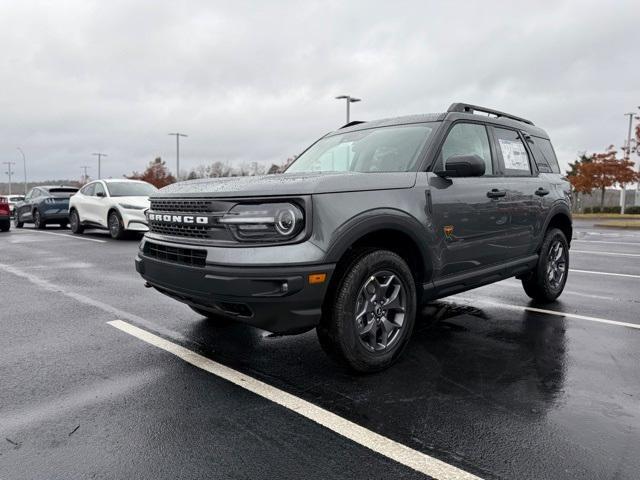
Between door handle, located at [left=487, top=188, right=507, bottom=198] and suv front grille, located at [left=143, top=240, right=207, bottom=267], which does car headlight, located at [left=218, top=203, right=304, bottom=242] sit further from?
door handle, located at [left=487, top=188, right=507, bottom=198]

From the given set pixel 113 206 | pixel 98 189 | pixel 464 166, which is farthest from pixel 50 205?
pixel 464 166

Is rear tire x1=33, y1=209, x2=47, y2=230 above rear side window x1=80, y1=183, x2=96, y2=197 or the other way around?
the other way around

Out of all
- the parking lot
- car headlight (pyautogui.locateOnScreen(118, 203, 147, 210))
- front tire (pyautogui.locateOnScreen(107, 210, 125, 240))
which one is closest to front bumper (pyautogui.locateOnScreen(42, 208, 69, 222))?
front tire (pyautogui.locateOnScreen(107, 210, 125, 240))

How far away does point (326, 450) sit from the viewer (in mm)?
2445

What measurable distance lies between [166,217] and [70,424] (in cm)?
157

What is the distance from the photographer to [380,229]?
3.37m

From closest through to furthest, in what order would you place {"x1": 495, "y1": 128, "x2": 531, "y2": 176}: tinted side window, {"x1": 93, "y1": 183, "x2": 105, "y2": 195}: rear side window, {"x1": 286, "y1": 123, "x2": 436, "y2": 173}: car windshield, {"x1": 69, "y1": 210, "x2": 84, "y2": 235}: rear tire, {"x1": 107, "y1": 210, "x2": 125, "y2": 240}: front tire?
{"x1": 286, "y1": 123, "x2": 436, "y2": 173}: car windshield
{"x1": 495, "y1": 128, "x2": 531, "y2": 176}: tinted side window
{"x1": 107, "y1": 210, "x2": 125, "y2": 240}: front tire
{"x1": 93, "y1": 183, "x2": 105, "y2": 195}: rear side window
{"x1": 69, "y1": 210, "x2": 84, "y2": 235}: rear tire

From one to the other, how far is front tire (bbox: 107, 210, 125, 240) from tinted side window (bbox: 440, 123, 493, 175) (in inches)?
404

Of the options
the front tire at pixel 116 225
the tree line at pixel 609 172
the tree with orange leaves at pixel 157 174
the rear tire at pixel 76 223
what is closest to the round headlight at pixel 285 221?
the front tire at pixel 116 225

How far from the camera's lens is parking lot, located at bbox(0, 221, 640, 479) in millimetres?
2344

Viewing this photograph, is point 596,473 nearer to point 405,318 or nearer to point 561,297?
point 405,318

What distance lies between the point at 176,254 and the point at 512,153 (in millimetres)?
3500

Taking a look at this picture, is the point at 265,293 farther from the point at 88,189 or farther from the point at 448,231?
the point at 88,189

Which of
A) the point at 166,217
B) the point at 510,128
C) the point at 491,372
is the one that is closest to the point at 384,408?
the point at 491,372
